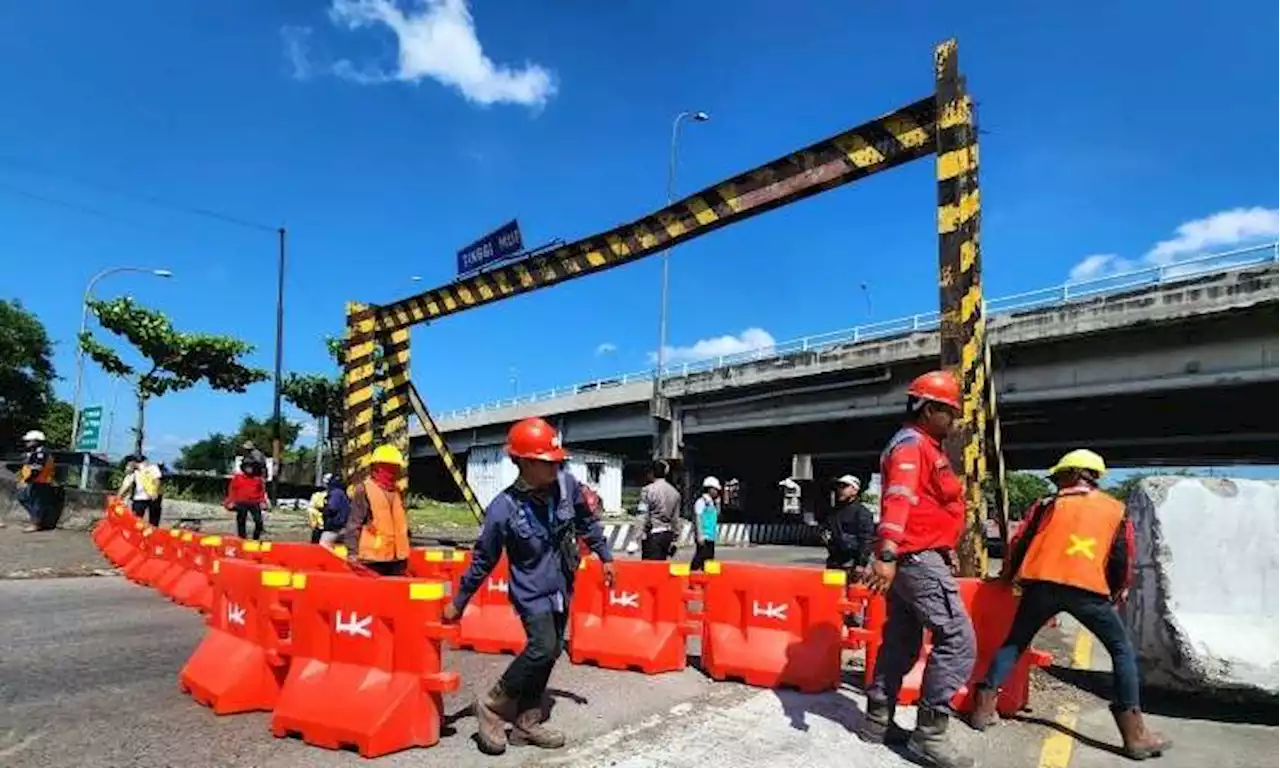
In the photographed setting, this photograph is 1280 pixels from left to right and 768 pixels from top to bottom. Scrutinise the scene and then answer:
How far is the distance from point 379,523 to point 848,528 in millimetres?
4723

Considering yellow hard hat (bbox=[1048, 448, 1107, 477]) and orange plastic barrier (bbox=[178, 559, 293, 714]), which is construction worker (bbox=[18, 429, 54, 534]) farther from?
yellow hard hat (bbox=[1048, 448, 1107, 477])

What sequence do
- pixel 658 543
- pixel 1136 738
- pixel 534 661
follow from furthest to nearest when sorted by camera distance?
pixel 658 543 < pixel 1136 738 < pixel 534 661

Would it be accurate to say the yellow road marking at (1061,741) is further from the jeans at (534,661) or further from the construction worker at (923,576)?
the jeans at (534,661)

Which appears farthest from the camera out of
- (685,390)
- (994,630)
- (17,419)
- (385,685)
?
(17,419)

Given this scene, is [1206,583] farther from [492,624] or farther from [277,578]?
[277,578]

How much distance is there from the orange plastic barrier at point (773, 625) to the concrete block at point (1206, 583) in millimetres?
2004

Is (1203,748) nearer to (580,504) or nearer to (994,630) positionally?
(994,630)

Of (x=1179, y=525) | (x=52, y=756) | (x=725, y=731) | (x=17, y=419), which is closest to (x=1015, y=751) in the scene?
(x=725, y=731)

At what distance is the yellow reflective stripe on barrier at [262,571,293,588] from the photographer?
5031mm

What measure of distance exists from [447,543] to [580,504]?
13857 mm

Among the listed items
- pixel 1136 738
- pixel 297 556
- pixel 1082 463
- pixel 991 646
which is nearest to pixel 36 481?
pixel 297 556

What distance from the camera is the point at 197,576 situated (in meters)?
9.79

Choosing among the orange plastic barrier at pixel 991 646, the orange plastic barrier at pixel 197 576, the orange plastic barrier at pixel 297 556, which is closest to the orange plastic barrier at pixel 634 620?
the orange plastic barrier at pixel 991 646

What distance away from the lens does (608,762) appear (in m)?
4.43
